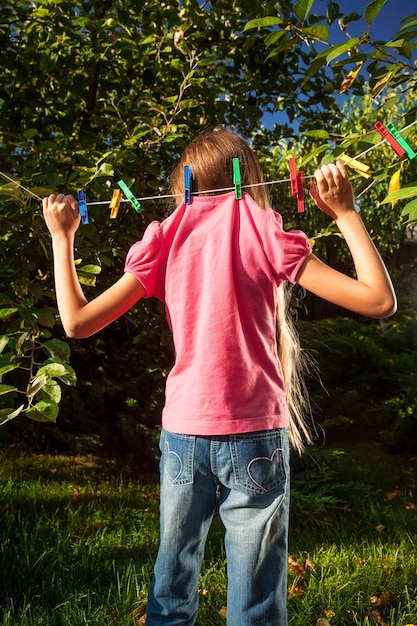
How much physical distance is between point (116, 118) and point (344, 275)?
239 centimetres

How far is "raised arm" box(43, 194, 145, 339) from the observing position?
154 centimetres

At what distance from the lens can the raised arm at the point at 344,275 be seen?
1.39 metres

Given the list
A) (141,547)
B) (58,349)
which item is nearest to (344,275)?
(58,349)

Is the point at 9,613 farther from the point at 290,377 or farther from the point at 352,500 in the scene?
the point at 352,500

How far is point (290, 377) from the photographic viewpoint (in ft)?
6.07

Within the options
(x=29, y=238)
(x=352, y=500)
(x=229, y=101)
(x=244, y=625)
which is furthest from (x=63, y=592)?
(x=229, y=101)

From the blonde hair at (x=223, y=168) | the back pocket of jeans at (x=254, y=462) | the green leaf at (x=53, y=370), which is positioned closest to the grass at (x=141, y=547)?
the green leaf at (x=53, y=370)

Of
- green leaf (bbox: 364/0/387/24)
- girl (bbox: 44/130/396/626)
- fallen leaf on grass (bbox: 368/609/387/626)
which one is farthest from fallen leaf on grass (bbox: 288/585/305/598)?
green leaf (bbox: 364/0/387/24)

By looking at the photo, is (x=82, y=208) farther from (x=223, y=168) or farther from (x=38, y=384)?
(x=38, y=384)

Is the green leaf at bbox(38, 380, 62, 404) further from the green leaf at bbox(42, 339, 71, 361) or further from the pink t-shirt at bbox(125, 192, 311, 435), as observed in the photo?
the pink t-shirt at bbox(125, 192, 311, 435)

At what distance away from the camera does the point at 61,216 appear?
5.40ft

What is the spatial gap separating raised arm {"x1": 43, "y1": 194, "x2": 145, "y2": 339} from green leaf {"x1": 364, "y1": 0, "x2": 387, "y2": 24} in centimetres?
96

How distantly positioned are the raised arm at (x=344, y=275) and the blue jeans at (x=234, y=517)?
0.35 meters

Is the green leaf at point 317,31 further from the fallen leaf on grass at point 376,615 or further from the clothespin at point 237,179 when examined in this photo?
the fallen leaf on grass at point 376,615
